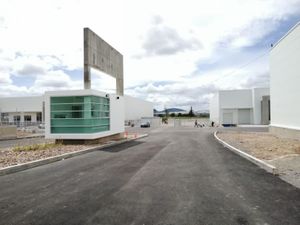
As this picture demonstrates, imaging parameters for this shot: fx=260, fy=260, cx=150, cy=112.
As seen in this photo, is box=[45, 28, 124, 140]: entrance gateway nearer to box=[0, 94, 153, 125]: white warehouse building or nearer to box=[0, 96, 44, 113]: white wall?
box=[0, 94, 153, 125]: white warehouse building

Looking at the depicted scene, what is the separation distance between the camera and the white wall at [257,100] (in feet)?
166

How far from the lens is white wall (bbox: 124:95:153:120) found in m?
66.5

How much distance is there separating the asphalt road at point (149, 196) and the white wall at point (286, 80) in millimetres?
11434

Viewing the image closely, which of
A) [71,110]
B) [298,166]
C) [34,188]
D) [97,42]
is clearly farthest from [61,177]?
[97,42]

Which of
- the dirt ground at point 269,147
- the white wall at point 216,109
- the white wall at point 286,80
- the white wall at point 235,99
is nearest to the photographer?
the dirt ground at point 269,147

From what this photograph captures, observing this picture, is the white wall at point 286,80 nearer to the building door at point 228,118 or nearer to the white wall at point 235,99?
the white wall at point 235,99

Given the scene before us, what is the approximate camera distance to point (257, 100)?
51062mm

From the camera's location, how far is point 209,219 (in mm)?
4633

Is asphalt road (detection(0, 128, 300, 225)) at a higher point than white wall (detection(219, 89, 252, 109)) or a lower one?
lower

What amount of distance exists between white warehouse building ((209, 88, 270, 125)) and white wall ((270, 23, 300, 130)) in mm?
27836

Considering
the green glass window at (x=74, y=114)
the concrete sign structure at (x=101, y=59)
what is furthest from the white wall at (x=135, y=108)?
the green glass window at (x=74, y=114)

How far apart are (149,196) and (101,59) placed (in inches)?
599

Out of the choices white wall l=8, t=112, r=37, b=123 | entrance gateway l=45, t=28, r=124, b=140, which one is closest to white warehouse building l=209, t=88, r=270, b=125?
entrance gateway l=45, t=28, r=124, b=140

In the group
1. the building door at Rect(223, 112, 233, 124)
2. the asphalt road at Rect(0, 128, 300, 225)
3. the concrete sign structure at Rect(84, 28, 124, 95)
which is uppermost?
the concrete sign structure at Rect(84, 28, 124, 95)
